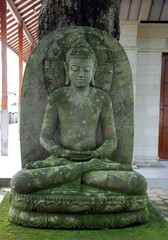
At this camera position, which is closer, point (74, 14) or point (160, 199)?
point (74, 14)

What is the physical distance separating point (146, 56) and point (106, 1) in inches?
148

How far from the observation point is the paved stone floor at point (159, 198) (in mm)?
4582

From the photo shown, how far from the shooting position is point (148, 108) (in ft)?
23.3

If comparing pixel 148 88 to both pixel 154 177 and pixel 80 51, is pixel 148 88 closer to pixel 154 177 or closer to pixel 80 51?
pixel 154 177

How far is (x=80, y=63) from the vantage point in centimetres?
292

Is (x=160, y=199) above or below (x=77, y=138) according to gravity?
below

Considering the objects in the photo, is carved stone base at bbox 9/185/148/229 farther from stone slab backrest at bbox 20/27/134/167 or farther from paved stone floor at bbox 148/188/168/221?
paved stone floor at bbox 148/188/168/221

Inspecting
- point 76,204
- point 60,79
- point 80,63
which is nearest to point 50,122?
point 60,79

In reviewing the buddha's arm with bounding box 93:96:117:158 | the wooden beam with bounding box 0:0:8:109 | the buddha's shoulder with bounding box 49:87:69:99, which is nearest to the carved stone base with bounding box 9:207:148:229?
the buddha's arm with bounding box 93:96:117:158

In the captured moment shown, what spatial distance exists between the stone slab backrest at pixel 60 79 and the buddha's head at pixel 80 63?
0.48 feet

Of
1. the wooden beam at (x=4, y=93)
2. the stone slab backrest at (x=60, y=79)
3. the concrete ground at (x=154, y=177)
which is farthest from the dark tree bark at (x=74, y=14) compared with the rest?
the wooden beam at (x=4, y=93)

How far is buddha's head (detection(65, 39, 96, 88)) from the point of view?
9.57 ft

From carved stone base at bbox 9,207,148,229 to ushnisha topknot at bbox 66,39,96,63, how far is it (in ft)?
4.60

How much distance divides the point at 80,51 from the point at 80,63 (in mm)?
109
